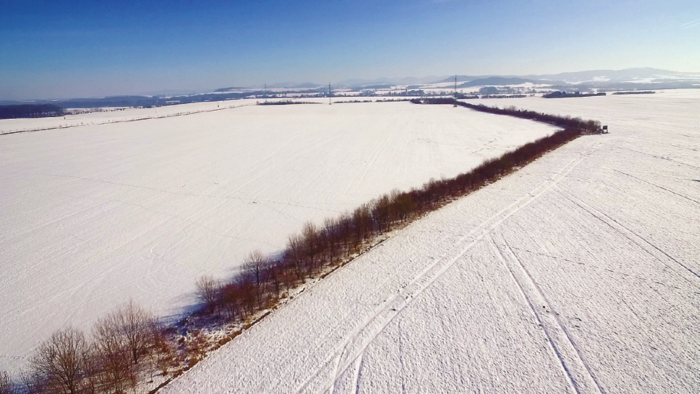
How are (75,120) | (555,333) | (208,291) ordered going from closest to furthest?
(555,333), (208,291), (75,120)

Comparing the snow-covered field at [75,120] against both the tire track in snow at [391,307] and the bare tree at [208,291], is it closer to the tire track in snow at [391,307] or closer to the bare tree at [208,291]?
the bare tree at [208,291]

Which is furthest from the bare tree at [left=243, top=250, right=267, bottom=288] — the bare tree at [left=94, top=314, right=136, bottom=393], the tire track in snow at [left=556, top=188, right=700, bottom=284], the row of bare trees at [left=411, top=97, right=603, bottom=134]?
the row of bare trees at [left=411, top=97, right=603, bottom=134]

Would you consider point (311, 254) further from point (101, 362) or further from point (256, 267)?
point (101, 362)

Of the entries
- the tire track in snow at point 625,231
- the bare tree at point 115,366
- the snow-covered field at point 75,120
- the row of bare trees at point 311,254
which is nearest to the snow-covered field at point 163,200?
the row of bare trees at point 311,254

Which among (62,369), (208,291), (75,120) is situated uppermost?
(75,120)

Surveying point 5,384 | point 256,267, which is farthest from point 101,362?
point 256,267

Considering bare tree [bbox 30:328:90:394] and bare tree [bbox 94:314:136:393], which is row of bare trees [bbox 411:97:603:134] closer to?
bare tree [bbox 94:314:136:393]

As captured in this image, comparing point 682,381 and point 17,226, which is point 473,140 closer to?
point 682,381

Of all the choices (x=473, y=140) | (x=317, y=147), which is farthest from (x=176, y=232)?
(x=473, y=140)
